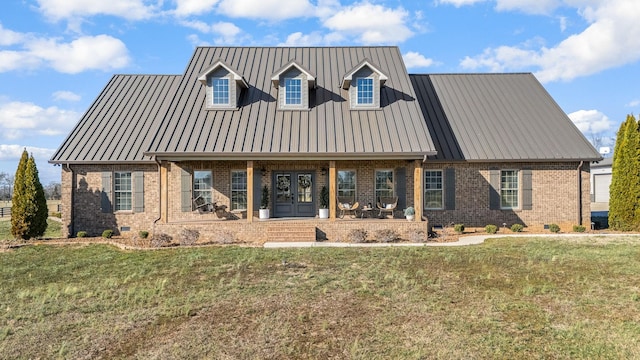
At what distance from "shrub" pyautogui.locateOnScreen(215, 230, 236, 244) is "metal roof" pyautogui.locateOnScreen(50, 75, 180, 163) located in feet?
14.8

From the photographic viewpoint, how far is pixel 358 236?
13016 millimetres

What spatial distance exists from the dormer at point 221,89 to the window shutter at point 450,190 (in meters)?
9.09

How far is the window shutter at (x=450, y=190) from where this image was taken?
607 inches

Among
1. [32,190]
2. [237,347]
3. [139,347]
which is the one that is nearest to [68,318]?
[139,347]

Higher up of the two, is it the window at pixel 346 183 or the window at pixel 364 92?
the window at pixel 364 92

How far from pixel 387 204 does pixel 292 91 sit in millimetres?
A: 6050

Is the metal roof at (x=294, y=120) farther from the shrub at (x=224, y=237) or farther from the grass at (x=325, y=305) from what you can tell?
the grass at (x=325, y=305)

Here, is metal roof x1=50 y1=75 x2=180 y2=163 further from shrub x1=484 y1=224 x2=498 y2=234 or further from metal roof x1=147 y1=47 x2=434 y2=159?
shrub x1=484 y1=224 x2=498 y2=234

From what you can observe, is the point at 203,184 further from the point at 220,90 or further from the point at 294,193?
the point at 220,90

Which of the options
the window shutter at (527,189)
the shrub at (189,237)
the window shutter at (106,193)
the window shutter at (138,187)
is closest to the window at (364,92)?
the window shutter at (527,189)

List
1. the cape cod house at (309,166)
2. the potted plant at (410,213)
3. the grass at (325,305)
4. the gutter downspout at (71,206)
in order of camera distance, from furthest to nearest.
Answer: the gutter downspout at (71,206)
the cape cod house at (309,166)
the potted plant at (410,213)
the grass at (325,305)

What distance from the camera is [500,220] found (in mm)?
15516

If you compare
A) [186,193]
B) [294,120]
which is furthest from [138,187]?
[294,120]

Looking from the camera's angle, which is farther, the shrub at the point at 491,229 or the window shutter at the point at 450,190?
the window shutter at the point at 450,190
